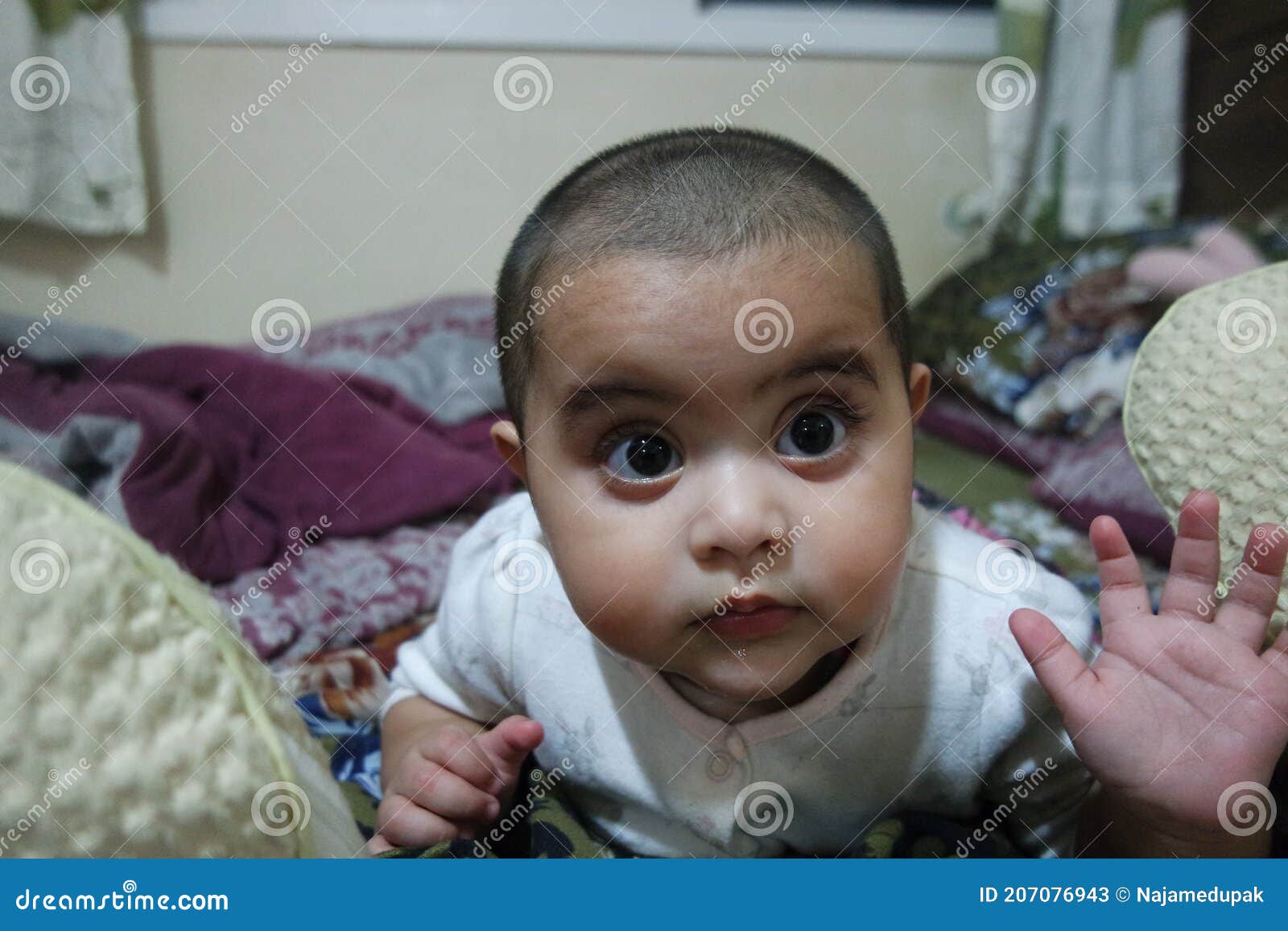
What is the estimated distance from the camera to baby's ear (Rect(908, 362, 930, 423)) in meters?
0.58

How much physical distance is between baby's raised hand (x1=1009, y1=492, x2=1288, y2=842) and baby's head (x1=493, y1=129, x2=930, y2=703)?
13cm

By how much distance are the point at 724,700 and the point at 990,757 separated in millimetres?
191

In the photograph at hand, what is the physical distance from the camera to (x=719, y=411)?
45 cm

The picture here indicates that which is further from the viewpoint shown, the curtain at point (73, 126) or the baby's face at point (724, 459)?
the curtain at point (73, 126)

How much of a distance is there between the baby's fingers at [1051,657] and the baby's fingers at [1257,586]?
0.08 meters

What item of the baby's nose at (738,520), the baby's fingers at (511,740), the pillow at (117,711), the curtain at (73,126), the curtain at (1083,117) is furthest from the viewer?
the curtain at (1083,117)

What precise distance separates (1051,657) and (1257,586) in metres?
0.12

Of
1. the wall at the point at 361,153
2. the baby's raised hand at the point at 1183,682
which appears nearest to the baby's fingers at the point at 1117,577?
the baby's raised hand at the point at 1183,682

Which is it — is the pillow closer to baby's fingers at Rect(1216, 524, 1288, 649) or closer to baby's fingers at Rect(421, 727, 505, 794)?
baby's fingers at Rect(421, 727, 505, 794)

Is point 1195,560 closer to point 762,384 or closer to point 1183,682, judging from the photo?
point 1183,682

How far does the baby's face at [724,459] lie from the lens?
450 mm

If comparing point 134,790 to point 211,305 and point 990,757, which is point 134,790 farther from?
point 211,305

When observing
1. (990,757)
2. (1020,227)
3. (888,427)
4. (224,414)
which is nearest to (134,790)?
→ (888,427)

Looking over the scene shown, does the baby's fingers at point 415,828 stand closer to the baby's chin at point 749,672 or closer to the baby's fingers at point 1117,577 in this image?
the baby's chin at point 749,672
